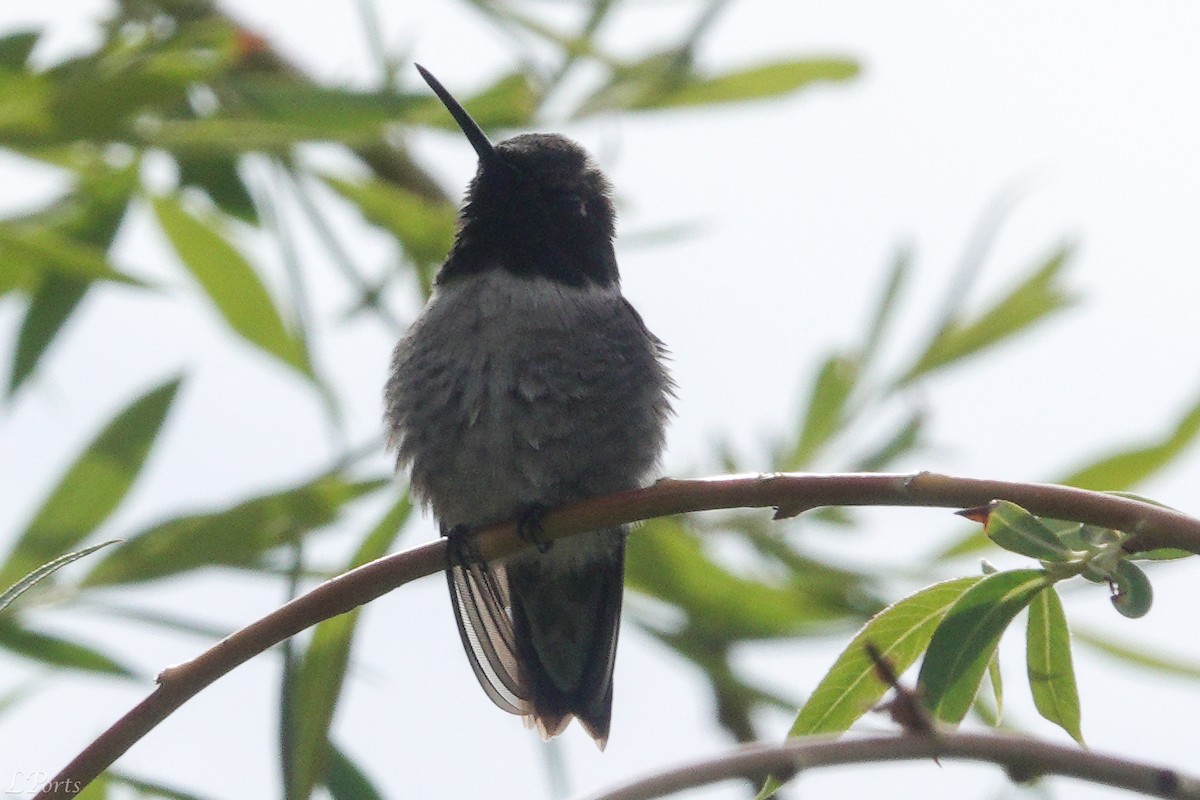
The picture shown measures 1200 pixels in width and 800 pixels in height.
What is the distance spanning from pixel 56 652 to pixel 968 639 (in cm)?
190

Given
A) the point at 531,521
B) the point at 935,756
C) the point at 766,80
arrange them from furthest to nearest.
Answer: the point at 766,80 → the point at 531,521 → the point at 935,756

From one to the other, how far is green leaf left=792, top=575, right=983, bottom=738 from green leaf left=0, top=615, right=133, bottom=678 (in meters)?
1.72

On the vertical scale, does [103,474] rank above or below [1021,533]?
above

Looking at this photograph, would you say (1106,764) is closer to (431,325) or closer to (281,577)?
(281,577)

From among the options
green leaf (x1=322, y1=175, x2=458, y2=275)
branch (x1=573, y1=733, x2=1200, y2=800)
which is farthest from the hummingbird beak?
branch (x1=573, y1=733, x2=1200, y2=800)

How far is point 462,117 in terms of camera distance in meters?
3.18

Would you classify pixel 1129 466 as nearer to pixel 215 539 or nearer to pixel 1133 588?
pixel 215 539

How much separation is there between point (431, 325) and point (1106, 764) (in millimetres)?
2396

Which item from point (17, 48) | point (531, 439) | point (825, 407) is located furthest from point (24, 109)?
point (825, 407)

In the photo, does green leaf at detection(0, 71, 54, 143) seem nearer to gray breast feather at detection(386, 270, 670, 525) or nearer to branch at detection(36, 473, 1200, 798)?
gray breast feather at detection(386, 270, 670, 525)

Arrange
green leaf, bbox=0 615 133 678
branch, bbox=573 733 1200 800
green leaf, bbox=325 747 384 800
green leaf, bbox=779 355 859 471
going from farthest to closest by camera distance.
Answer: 1. green leaf, bbox=779 355 859 471
2. green leaf, bbox=0 615 133 678
3. green leaf, bbox=325 747 384 800
4. branch, bbox=573 733 1200 800

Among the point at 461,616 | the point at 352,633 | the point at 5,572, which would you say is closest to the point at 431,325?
the point at 461,616

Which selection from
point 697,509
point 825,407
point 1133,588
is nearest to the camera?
point 1133,588

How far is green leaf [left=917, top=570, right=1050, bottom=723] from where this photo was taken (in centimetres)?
134
